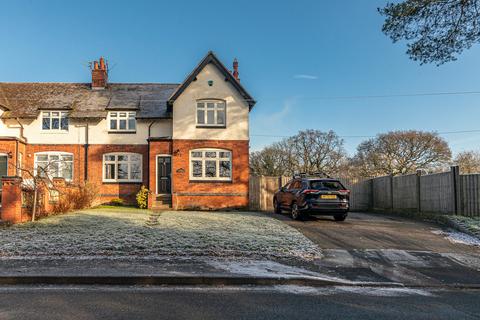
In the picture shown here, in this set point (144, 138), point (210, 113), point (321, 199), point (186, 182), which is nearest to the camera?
point (321, 199)

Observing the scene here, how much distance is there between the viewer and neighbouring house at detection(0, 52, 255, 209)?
70.1ft

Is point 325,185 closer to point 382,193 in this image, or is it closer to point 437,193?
point 437,193

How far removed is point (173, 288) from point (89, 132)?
18.9 metres

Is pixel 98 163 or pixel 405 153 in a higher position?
pixel 405 153

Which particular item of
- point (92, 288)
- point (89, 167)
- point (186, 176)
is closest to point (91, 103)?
point (89, 167)

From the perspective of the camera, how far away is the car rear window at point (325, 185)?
581 inches

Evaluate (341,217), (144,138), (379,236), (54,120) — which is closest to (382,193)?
(341,217)

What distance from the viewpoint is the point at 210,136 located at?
855 inches

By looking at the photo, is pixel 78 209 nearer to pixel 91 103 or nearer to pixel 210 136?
pixel 210 136

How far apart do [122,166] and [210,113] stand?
6.34 meters

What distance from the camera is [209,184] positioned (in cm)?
2133

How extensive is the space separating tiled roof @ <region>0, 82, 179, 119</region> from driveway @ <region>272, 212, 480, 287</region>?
14.0m

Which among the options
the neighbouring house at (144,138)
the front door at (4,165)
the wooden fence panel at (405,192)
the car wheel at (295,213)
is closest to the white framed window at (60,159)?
the neighbouring house at (144,138)

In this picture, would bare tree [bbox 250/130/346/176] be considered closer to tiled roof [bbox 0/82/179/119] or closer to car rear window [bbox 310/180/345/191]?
tiled roof [bbox 0/82/179/119]
